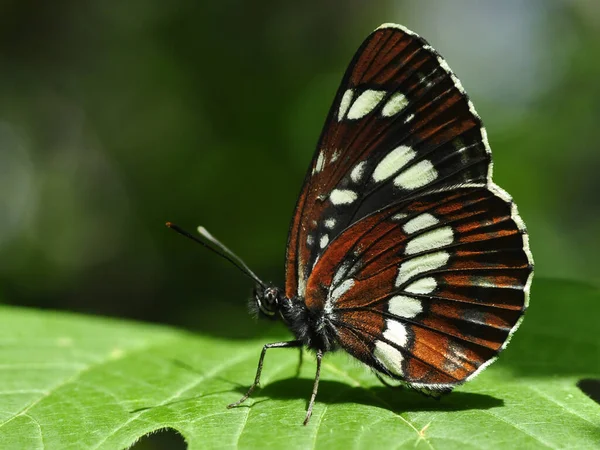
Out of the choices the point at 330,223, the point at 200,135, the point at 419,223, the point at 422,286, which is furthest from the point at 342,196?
the point at 200,135

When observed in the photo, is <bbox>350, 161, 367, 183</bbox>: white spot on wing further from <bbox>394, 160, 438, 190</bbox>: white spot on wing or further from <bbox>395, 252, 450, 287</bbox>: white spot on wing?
<bbox>395, 252, 450, 287</bbox>: white spot on wing

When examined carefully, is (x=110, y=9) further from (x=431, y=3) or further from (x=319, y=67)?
(x=431, y=3)

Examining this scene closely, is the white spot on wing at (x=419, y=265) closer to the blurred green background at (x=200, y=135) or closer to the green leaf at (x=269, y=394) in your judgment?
the green leaf at (x=269, y=394)

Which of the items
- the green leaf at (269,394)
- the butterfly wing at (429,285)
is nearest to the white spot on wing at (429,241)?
the butterfly wing at (429,285)

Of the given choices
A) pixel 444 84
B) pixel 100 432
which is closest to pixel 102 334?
pixel 100 432

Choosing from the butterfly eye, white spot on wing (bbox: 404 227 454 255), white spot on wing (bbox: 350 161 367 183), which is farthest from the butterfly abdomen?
white spot on wing (bbox: 350 161 367 183)

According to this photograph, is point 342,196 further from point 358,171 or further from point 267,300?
point 267,300
